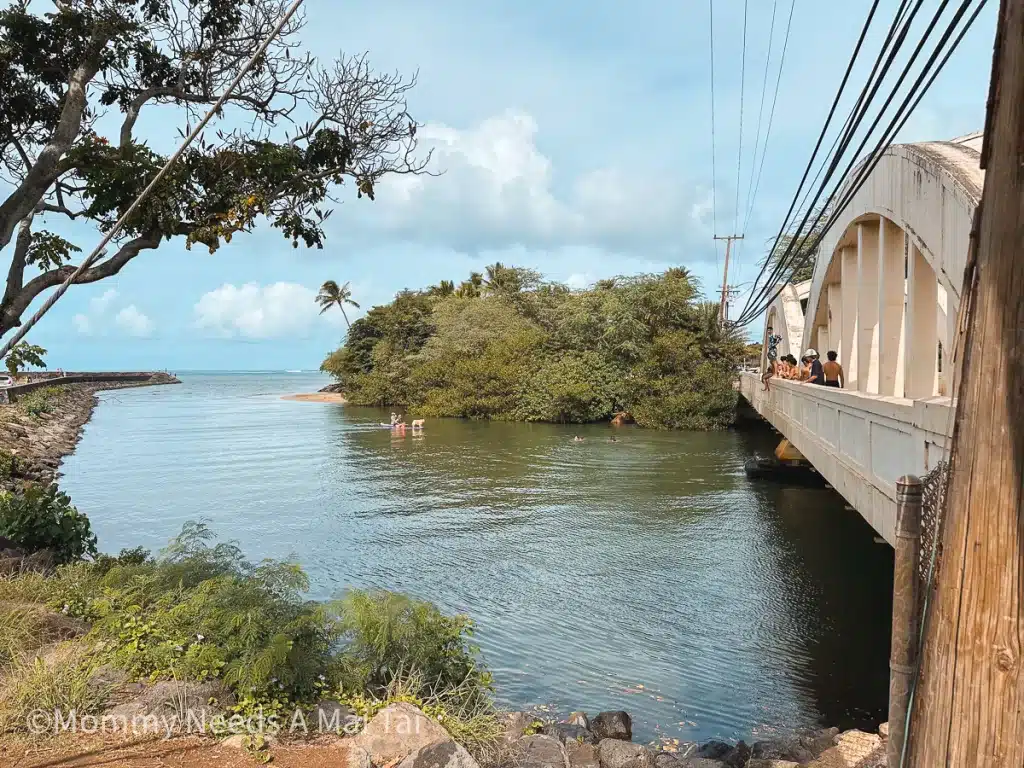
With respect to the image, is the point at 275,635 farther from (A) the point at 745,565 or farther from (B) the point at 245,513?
(B) the point at 245,513

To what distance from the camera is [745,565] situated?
13.4m

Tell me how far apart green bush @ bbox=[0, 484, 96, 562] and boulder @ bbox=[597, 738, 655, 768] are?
6.82 meters

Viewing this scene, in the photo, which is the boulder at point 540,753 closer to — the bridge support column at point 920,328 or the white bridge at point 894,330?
the white bridge at point 894,330

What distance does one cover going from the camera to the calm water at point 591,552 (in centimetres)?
850

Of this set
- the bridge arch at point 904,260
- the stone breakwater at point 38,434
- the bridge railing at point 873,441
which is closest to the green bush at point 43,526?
the stone breakwater at point 38,434

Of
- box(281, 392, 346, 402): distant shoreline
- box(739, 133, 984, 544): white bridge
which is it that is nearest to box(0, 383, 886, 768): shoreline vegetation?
box(739, 133, 984, 544): white bridge

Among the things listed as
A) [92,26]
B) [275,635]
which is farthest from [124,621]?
[92,26]

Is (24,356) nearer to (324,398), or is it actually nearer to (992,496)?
(992,496)

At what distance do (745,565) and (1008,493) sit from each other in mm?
12042

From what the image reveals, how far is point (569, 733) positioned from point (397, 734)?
247 centimetres

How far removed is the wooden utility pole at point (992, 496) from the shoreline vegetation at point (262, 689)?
10.1 feet

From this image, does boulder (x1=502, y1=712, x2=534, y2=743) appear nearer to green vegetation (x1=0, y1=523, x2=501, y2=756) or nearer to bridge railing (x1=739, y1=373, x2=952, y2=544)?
green vegetation (x1=0, y1=523, x2=501, y2=756)

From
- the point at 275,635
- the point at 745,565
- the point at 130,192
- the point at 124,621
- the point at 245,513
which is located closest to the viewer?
the point at 275,635

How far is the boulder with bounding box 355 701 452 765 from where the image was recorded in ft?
15.4
